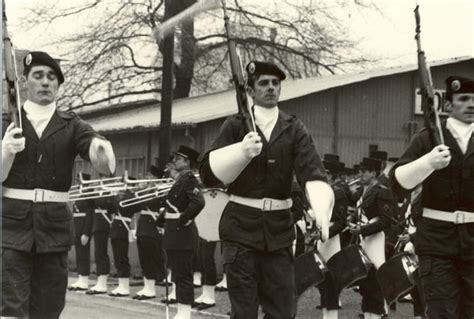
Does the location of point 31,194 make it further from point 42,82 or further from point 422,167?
point 422,167

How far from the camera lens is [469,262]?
7.67 m

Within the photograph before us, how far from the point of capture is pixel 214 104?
966 inches

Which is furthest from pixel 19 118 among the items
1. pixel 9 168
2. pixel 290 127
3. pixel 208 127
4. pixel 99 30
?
pixel 99 30

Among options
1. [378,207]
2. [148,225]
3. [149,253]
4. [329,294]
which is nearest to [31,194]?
[329,294]

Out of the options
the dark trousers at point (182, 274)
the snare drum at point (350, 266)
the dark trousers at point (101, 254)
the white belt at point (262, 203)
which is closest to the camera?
the white belt at point (262, 203)

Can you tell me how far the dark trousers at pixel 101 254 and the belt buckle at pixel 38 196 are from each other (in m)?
9.84

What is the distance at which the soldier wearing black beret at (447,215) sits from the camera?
757cm

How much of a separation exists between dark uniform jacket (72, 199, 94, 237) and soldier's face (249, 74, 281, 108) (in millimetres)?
10068

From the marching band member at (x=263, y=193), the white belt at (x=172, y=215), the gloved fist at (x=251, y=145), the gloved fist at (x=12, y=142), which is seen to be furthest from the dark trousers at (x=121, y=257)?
the gloved fist at (x=251, y=145)

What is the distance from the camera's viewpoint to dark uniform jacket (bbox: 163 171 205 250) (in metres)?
13.2

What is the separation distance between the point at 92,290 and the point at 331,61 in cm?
1195

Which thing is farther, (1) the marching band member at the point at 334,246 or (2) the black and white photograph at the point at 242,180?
(1) the marching band member at the point at 334,246

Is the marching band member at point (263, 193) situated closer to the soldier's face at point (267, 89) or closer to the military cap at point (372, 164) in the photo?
the soldier's face at point (267, 89)

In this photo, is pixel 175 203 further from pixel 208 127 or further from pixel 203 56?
pixel 203 56
